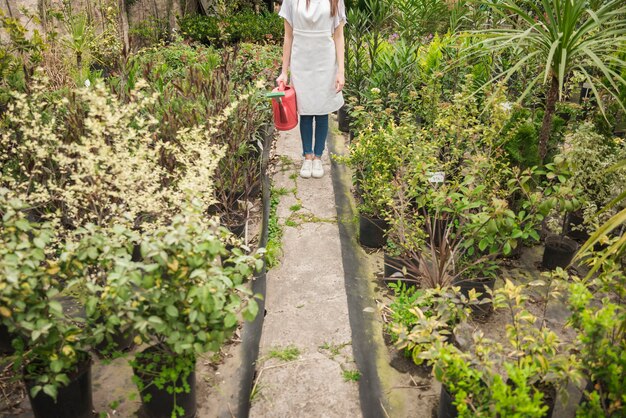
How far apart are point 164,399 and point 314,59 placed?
2.80 meters

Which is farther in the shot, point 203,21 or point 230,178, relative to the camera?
point 203,21

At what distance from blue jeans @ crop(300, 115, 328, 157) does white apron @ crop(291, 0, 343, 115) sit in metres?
0.12

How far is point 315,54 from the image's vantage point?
13.8ft

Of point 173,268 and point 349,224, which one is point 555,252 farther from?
point 173,268

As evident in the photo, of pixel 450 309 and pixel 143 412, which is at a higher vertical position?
pixel 450 309

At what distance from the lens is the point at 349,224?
13.5ft

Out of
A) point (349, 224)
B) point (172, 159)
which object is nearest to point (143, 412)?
point (172, 159)

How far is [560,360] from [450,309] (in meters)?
0.55

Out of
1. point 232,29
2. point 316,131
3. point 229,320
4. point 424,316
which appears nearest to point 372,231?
point 316,131

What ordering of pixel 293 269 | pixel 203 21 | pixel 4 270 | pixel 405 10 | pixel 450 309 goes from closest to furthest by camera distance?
pixel 4 270
pixel 450 309
pixel 293 269
pixel 405 10
pixel 203 21

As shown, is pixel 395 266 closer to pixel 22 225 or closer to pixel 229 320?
pixel 229 320

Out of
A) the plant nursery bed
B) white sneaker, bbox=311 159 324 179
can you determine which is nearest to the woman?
white sneaker, bbox=311 159 324 179

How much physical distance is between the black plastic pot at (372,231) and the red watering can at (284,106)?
106cm

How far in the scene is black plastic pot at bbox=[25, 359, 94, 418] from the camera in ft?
7.71
